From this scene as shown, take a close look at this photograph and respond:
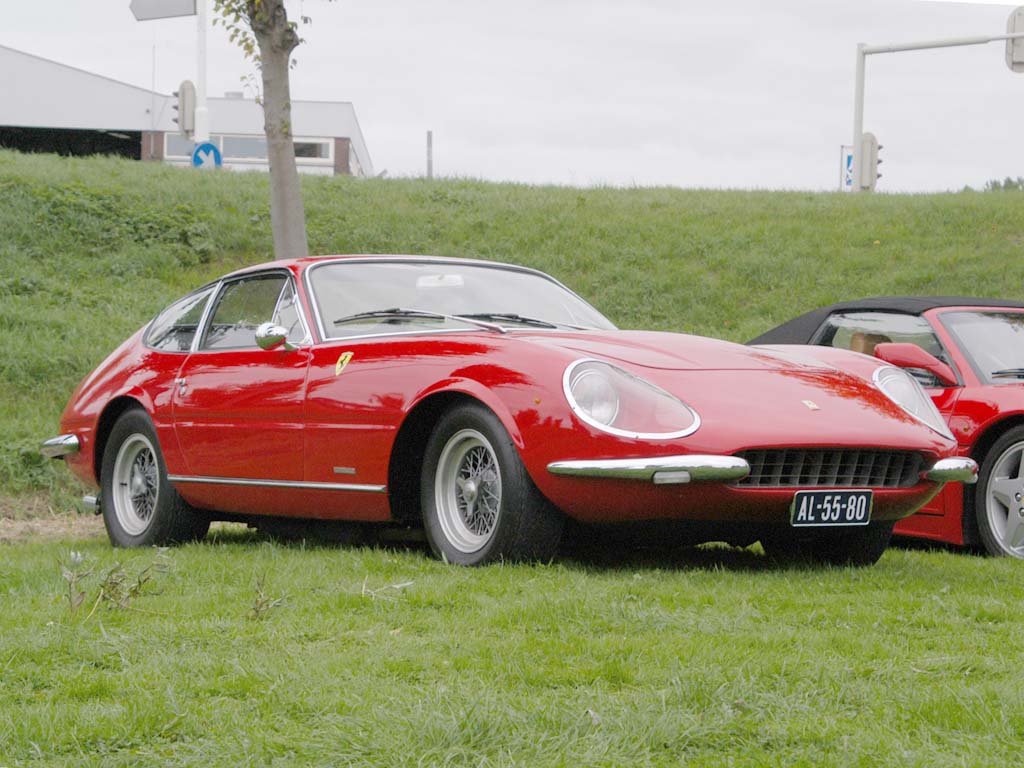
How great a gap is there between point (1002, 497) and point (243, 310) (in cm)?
367

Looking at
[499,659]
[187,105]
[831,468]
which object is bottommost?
[499,659]

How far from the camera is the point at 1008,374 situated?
7.17 m

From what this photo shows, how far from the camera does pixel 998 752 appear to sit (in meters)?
2.91

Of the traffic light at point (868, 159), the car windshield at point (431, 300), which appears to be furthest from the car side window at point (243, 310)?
the traffic light at point (868, 159)

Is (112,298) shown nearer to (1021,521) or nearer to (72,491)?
(72,491)

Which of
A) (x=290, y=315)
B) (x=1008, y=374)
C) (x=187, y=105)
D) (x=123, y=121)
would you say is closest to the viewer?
(x=290, y=315)

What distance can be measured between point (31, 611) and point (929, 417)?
3528 millimetres

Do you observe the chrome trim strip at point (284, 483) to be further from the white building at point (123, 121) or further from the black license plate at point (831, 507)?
the white building at point (123, 121)

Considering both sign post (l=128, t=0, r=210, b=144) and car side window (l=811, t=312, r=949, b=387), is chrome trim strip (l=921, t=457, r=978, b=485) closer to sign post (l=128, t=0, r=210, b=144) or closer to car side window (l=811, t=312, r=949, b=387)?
car side window (l=811, t=312, r=949, b=387)

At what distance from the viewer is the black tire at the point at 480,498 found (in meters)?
5.26

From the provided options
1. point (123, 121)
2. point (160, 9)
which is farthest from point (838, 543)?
point (123, 121)

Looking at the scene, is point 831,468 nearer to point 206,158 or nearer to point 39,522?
point 39,522

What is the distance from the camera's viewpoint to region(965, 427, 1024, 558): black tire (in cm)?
670

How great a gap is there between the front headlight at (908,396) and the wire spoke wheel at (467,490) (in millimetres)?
1640
